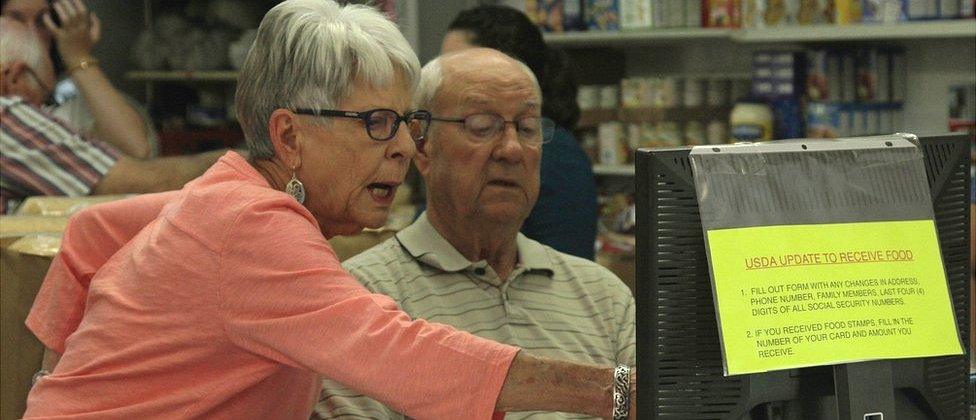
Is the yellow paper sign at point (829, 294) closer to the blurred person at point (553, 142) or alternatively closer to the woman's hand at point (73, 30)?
the blurred person at point (553, 142)

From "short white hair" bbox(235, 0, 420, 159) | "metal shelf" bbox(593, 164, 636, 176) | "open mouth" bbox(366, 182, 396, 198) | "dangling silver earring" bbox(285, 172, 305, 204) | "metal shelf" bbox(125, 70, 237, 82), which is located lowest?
"metal shelf" bbox(593, 164, 636, 176)

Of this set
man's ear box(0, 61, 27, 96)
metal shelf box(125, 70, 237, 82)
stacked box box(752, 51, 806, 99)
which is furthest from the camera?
metal shelf box(125, 70, 237, 82)

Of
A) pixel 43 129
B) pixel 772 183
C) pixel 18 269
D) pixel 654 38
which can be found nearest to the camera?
pixel 772 183

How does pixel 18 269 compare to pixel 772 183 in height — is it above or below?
below

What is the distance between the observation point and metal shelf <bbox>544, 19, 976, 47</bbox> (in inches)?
126

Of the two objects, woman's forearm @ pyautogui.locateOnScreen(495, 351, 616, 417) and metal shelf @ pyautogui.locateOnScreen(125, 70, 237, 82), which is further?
metal shelf @ pyautogui.locateOnScreen(125, 70, 237, 82)

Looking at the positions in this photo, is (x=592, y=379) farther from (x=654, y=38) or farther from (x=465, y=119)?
(x=654, y=38)

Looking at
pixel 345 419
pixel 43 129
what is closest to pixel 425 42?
pixel 43 129

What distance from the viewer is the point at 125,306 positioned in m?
1.33

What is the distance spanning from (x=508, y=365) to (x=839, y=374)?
0.96ft

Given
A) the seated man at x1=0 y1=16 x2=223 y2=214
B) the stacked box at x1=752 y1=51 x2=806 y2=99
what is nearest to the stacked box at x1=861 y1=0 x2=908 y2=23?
the stacked box at x1=752 y1=51 x2=806 y2=99

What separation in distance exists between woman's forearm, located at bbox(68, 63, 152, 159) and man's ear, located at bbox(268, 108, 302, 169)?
2.34 meters

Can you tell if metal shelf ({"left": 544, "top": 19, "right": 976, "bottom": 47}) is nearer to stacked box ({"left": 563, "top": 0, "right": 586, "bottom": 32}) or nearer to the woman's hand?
stacked box ({"left": 563, "top": 0, "right": 586, "bottom": 32})

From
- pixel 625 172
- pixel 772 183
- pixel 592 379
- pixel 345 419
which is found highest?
pixel 772 183
